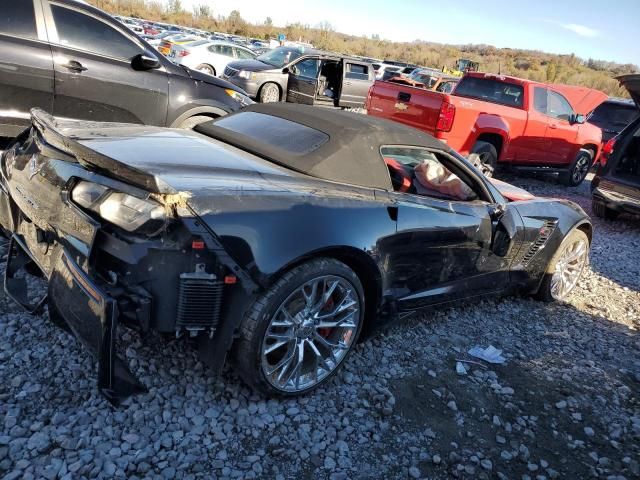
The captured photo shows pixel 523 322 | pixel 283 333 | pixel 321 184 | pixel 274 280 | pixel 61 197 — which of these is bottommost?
pixel 523 322

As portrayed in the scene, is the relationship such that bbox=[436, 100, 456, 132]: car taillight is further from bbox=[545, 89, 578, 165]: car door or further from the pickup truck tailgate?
bbox=[545, 89, 578, 165]: car door

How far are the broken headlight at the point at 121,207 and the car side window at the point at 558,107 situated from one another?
8.79 meters

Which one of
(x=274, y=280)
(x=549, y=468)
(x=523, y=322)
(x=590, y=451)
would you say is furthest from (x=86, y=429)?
(x=523, y=322)

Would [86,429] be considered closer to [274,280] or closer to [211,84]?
[274,280]

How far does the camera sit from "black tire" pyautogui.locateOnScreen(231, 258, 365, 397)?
2379mm

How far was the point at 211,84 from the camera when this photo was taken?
5.96 meters

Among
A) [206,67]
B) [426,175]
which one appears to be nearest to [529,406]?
[426,175]

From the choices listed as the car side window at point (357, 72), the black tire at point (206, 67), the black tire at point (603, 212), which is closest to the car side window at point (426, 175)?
the black tire at point (603, 212)

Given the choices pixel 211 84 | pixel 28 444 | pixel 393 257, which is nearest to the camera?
pixel 28 444

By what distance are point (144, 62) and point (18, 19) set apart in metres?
1.14

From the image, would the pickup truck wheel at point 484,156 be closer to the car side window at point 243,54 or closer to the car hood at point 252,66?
the car hood at point 252,66

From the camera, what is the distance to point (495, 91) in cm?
901

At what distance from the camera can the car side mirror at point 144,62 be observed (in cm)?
532

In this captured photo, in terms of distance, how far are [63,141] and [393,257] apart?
6.04ft
